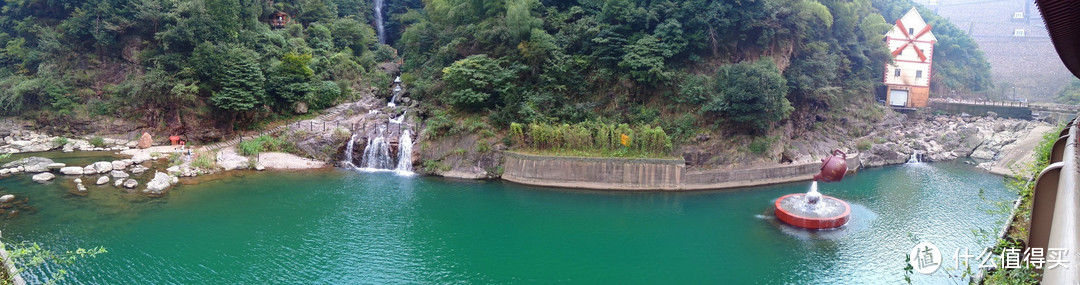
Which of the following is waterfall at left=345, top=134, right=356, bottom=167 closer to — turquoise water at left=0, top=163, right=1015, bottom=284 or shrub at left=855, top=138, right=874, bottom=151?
turquoise water at left=0, top=163, right=1015, bottom=284

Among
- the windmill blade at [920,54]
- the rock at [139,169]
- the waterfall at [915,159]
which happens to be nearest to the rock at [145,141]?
the rock at [139,169]

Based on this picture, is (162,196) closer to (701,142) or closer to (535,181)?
(535,181)

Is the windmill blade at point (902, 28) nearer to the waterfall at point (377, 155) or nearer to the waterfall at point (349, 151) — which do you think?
the waterfall at point (377, 155)

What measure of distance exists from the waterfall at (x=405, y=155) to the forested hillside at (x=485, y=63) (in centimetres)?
168

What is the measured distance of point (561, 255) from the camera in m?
15.2

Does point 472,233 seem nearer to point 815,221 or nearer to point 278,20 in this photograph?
point 815,221

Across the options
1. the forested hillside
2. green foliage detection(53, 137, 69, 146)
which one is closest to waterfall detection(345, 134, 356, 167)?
the forested hillside

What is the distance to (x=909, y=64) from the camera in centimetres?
3703

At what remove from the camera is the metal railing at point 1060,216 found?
13.3 feet

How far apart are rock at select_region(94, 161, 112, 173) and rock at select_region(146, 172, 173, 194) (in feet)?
9.68

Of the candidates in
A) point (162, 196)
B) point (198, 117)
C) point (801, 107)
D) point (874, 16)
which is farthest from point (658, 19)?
point (198, 117)

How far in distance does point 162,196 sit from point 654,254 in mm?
18034

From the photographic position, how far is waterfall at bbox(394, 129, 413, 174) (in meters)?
25.3

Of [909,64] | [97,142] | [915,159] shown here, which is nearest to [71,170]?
[97,142]
